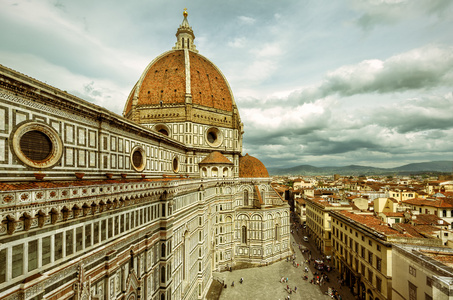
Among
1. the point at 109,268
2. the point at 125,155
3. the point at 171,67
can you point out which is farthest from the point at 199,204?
the point at 171,67

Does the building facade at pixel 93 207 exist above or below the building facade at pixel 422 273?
above

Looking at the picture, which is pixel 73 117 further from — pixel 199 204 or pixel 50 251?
pixel 199 204

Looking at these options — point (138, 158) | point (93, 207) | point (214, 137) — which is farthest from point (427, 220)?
point (93, 207)

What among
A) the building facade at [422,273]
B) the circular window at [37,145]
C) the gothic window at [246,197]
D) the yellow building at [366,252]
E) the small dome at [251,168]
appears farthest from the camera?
the small dome at [251,168]

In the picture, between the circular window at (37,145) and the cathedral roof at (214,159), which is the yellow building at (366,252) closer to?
the cathedral roof at (214,159)

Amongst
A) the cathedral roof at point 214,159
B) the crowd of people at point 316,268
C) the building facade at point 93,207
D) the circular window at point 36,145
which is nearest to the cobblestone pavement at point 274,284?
the crowd of people at point 316,268

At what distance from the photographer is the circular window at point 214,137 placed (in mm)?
44406

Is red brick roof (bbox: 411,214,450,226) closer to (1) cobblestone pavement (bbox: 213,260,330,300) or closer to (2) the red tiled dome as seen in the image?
Result: (1) cobblestone pavement (bbox: 213,260,330,300)

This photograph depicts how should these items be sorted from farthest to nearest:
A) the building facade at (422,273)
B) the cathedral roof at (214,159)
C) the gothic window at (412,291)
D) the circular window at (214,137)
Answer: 1. the circular window at (214,137)
2. the cathedral roof at (214,159)
3. the gothic window at (412,291)
4. the building facade at (422,273)

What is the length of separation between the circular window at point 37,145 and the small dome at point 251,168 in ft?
117

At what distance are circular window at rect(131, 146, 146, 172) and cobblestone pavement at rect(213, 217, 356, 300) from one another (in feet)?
65.0

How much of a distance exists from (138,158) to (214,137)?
24503 millimetres

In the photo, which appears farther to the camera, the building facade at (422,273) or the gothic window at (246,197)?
the gothic window at (246,197)

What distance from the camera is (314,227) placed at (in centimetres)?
5081
